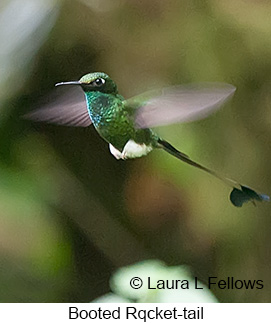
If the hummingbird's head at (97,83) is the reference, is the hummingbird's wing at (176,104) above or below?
below

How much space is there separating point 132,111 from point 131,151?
46 millimetres

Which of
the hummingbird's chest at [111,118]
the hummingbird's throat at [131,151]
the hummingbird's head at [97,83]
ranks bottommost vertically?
the hummingbird's throat at [131,151]

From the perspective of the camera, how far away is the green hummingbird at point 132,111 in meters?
0.80

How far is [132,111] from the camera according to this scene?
31.4 inches

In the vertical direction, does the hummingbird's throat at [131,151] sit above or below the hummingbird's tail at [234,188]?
above

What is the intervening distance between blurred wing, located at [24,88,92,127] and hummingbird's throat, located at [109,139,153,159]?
0.14 feet

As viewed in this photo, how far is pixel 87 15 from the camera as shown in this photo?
81 cm

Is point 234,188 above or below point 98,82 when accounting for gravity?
below

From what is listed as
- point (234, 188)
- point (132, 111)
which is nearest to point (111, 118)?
point (132, 111)

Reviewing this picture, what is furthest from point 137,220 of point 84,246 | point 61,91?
point 61,91

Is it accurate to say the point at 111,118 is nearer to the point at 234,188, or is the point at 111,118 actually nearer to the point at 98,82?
the point at 98,82

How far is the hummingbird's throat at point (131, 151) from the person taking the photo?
0.81 m

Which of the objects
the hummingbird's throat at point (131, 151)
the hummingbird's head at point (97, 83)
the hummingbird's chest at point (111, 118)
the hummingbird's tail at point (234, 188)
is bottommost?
the hummingbird's tail at point (234, 188)
